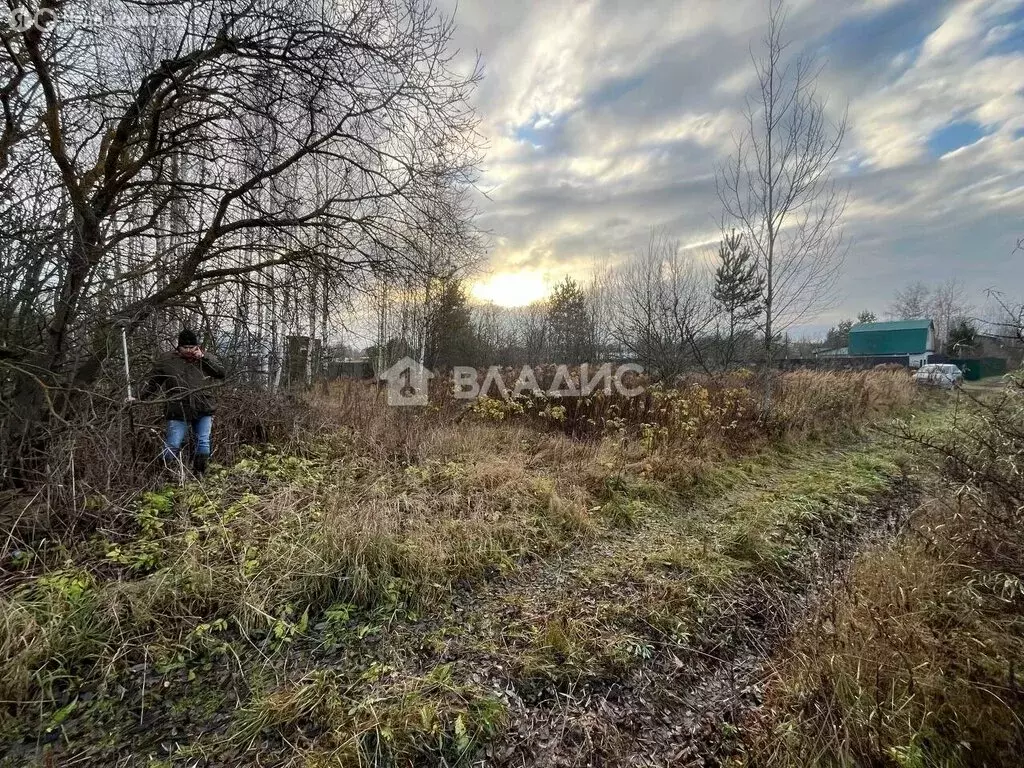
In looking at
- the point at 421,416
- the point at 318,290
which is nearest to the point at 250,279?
the point at 318,290

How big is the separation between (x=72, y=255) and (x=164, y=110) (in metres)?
1.78

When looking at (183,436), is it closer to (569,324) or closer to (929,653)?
(929,653)

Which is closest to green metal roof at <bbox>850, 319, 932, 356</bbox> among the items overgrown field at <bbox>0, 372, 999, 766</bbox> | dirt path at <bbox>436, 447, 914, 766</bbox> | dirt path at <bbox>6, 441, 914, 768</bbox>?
overgrown field at <bbox>0, 372, 999, 766</bbox>

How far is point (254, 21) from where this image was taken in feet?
12.9

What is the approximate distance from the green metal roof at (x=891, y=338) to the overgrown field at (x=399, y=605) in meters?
38.1

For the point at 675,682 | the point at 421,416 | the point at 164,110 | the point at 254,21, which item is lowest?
the point at 675,682

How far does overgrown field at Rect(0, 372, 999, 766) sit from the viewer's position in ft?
6.53

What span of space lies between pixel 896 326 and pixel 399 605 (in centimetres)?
4578

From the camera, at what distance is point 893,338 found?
33.2m

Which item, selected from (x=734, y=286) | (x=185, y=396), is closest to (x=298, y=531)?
(x=185, y=396)

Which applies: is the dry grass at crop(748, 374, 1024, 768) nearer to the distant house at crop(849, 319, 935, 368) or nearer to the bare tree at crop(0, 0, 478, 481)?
the bare tree at crop(0, 0, 478, 481)

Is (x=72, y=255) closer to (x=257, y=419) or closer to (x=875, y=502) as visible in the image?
(x=257, y=419)

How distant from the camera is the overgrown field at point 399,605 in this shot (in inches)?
78.4

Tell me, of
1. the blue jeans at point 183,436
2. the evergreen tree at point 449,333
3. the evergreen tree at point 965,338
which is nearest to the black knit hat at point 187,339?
the blue jeans at point 183,436
